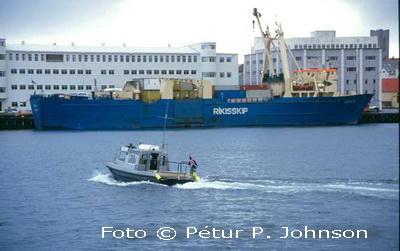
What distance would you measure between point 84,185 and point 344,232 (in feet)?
53.0

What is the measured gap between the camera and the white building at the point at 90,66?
3541 inches

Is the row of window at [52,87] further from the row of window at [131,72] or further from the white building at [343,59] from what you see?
the white building at [343,59]

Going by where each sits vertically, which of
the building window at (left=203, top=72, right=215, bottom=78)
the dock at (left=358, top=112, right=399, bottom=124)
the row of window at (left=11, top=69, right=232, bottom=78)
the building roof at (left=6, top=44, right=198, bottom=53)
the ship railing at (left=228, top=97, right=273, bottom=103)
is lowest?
the dock at (left=358, top=112, right=399, bottom=124)

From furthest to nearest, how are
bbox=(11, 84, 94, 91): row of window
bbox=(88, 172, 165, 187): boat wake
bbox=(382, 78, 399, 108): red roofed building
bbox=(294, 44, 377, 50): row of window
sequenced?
bbox=(382, 78, 399, 108): red roofed building
bbox=(294, 44, 377, 50): row of window
bbox=(11, 84, 94, 91): row of window
bbox=(88, 172, 165, 187): boat wake

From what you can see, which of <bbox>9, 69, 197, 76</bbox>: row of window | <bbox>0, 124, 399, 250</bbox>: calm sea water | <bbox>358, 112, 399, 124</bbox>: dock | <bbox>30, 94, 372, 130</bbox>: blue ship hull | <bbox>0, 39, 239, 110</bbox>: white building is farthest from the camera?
<bbox>358, 112, 399, 124</bbox>: dock

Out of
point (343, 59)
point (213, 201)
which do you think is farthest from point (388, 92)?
point (213, 201)

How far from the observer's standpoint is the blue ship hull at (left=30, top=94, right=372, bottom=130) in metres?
80.6

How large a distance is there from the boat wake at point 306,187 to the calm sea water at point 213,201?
0.05m

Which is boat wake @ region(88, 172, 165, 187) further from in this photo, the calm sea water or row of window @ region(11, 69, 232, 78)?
row of window @ region(11, 69, 232, 78)

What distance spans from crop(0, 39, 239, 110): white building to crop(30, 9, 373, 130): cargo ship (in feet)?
26.3

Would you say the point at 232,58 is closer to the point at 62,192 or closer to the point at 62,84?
the point at 62,84

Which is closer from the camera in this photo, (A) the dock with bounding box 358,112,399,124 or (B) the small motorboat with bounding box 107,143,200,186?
(B) the small motorboat with bounding box 107,143,200,186

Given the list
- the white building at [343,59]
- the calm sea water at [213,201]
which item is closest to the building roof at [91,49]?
the white building at [343,59]

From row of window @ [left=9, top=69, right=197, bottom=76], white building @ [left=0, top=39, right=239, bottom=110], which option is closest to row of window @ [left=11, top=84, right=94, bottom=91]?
white building @ [left=0, top=39, right=239, bottom=110]
